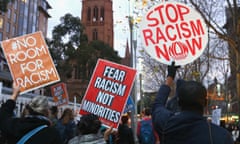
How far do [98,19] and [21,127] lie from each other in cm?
7762

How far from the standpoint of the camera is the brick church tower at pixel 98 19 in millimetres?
77000

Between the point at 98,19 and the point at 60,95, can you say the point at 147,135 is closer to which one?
the point at 60,95

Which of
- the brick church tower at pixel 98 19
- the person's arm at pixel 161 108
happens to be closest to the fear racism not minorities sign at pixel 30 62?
the person's arm at pixel 161 108

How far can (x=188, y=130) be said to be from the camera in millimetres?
2029

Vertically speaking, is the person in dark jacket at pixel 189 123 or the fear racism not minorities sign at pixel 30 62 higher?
the fear racism not minorities sign at pixel 30 62

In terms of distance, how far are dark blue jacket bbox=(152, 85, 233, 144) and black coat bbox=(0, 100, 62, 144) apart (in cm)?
129

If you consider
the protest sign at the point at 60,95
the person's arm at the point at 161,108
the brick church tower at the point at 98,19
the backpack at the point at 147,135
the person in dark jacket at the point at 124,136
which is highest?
the brick church tower at the point at 98,19

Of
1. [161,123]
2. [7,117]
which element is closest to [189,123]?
[161,123]

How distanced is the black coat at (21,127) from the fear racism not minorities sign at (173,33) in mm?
1434

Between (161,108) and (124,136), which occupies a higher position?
(161,108)

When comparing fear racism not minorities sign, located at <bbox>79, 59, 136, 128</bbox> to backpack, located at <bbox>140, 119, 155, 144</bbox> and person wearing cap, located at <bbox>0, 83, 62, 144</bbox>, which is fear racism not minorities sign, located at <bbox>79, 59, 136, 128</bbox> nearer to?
backpack, located at <bbox>140, 119, 155, 144</bbox>

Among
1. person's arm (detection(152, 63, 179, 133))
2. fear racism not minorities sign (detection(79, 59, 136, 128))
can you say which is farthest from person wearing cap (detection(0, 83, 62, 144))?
fear racism not minorities sign (detection(79, 59, 136, 128))

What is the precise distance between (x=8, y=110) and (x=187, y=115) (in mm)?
1873

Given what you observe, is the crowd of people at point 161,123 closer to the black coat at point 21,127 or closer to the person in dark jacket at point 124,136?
the black coat at point 21,127
